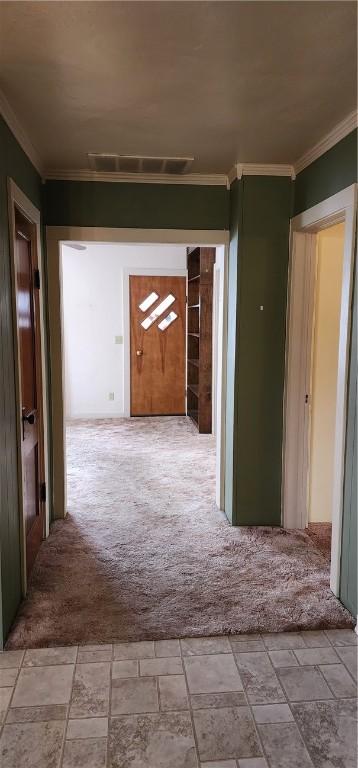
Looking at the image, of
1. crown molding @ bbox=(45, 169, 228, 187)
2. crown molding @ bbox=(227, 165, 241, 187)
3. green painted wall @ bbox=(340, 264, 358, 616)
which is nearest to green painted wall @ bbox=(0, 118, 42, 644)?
crown molding @ bbox=(45, 169, 228, 187)

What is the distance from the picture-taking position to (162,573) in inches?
111

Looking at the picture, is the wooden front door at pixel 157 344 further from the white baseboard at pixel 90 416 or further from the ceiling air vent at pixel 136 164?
the ceiling air vent at pixel 136 164

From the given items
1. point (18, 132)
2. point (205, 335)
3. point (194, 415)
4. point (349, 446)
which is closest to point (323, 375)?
point (349, 446)

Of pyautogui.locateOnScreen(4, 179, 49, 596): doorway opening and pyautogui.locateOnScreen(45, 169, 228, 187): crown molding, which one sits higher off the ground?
pyautogui.locateOnScreen(45, 169, 228, 187): crown molding

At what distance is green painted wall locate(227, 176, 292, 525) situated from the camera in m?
3.24

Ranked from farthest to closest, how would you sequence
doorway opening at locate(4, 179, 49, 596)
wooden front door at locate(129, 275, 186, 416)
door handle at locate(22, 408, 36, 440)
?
wooden front door at locate(129, 275, 186, 416) < door handle at locate(22, 408, 36, 440) < doorway opening at locate(4, 179, 49, 596)

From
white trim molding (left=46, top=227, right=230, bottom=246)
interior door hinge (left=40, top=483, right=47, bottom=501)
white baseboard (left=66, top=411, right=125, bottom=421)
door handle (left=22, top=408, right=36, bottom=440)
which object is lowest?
white baseboard (left=66, top=411, right=125, bottom=421)

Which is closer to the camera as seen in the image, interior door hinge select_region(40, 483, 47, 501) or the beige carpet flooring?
the beige carpet flooring

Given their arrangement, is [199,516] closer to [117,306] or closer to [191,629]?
[191,629]

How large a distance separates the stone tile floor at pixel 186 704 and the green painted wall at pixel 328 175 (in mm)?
2157

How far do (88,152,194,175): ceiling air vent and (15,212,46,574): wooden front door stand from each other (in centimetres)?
57

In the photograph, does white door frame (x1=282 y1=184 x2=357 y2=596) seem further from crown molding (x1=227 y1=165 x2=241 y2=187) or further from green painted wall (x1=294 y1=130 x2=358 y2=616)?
crown molding (x1=227 y1=165 x2=241 y2=187)

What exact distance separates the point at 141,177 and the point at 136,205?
0.18 m

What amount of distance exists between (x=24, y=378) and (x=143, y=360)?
14.1 ft
